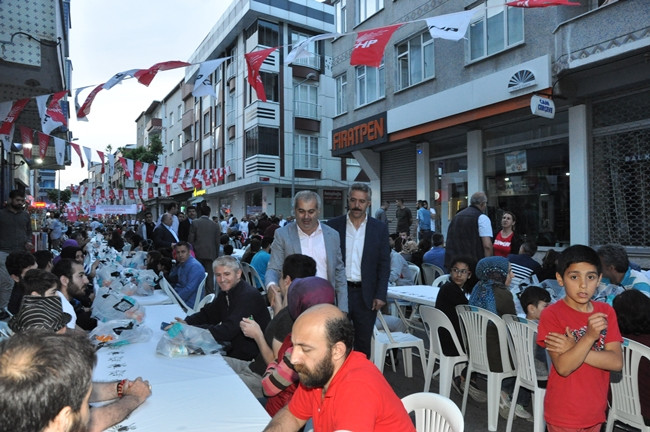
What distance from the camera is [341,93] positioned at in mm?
17531

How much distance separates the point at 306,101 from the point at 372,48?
75.3ft

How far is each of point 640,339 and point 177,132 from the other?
46.3 metres

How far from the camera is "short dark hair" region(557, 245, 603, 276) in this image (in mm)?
2387

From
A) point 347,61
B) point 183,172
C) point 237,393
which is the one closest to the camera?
point 237,393

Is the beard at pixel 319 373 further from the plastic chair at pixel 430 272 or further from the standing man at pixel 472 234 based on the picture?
the plastic chair at pixel 430 272

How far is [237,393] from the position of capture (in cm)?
262

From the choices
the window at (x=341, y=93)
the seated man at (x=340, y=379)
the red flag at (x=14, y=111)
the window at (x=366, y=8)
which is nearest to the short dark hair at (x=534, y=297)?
the seated man at (x=340, y=379)

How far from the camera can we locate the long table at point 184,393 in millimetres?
2258

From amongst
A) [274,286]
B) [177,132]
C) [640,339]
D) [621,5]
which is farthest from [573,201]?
[177,132]

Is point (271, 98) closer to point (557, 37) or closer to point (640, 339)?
point (557, 37)

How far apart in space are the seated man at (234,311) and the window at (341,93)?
45.3ft

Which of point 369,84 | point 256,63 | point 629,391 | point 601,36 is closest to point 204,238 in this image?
point 256,63

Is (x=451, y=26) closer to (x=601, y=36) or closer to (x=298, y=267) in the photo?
(x=601, y=36)

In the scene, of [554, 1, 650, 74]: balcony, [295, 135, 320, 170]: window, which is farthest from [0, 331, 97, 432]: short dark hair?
[295, 135, 320, 170]: window
